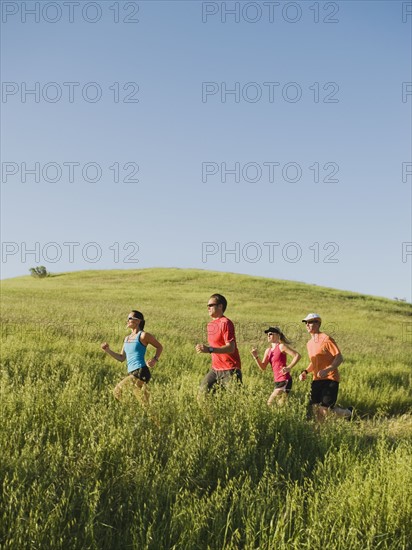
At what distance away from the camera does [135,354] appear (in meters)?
8.15

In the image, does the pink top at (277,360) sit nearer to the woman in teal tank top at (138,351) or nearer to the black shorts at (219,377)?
the black shorts at (219,377)

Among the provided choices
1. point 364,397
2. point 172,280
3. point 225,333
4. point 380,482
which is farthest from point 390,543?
point 172,280

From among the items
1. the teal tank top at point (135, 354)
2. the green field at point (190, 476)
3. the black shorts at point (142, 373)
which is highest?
the teal tank top at point (135, 354)

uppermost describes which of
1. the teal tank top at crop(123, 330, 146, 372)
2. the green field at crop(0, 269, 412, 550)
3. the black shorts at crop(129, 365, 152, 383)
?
the teal tank top at crop(123, 330, 146, 372)

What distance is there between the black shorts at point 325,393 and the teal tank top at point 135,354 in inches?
105

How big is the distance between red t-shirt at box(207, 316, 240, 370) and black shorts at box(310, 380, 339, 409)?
4.36 ft

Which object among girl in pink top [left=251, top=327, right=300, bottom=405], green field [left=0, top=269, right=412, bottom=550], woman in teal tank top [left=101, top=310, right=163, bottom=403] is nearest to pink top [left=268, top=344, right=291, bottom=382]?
girl in pink top [left=251, top=327, right=300, bottom=405]

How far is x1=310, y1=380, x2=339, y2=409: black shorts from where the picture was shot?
26.2 ft

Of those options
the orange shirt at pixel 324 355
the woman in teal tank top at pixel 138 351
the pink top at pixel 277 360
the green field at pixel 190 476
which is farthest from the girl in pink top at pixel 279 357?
the woman in teal tank top at pixel 138 351

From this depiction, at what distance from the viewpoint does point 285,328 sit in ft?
86.3

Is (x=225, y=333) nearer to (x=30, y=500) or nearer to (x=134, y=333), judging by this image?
(x=134, y=333)

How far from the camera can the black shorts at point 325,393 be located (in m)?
7.98

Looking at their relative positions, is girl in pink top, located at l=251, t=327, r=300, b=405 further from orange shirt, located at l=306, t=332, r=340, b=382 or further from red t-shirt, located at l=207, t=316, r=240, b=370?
red t-shirt, located at l=207, t=316, r=240, b=370

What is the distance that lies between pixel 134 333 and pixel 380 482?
5.01 m
